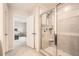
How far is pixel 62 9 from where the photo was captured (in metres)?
1.97

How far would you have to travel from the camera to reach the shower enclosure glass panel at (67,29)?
1.69m

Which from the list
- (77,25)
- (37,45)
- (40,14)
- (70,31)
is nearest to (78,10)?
(77,25)

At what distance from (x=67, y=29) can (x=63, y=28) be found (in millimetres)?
114

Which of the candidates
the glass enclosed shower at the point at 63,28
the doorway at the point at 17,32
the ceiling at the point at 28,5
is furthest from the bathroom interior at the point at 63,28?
the doorway at the point at 17,32

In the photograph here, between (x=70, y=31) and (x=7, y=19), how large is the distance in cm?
147

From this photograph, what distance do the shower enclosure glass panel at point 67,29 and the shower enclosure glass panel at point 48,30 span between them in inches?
8.1

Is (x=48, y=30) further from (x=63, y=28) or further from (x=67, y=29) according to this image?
(x=67, y=29)

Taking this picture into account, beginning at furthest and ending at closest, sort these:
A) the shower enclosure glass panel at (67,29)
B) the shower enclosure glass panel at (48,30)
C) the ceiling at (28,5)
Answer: the shower enclosure glass panel at (48,30) < the shower enclosure glass panel at (67,29) < the ceiling at (28,5)

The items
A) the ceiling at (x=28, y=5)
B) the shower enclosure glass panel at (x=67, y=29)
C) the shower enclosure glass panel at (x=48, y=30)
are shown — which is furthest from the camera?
the shower enclosure glass panel at (x=48, y=30)

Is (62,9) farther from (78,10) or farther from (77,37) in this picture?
(77,37)

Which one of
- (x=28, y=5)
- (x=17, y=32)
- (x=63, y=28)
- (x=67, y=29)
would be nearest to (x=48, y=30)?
(x=63, y=28)

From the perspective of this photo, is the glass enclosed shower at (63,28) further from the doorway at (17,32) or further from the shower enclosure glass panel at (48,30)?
the doorway at (17,32)

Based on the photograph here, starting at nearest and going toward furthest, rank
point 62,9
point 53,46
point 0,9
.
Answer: point 0,9 → point 62,9 → point 53,46

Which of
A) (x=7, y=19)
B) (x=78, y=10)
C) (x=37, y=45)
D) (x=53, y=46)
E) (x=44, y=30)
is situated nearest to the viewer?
(x=78, y=10)
